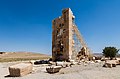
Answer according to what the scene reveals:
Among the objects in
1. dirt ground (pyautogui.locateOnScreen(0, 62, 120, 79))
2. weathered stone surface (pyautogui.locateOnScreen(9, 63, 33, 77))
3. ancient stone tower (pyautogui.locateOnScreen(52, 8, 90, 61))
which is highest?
ancient stone tower (pyautogui.locateOnScreen(52, 8, 90, 61))

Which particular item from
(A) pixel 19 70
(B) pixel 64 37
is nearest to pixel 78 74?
(A) pixel 19 70

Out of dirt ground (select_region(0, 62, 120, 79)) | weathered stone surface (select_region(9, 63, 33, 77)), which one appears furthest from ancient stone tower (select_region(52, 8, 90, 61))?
weathered stone surface (select_region(9, 63, 33, 77))

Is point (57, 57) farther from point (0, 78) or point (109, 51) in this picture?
point (0, 78)

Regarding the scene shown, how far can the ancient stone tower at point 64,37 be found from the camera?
31.2 meters

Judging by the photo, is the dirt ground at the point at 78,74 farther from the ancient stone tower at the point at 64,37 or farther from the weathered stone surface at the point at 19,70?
the ancient stone tower at the point at 64,37

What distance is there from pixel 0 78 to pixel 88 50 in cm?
2643

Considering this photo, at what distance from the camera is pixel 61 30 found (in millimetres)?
34094

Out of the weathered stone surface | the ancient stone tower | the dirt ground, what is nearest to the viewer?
the dirt ground

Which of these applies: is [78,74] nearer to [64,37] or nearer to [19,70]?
[19,70]

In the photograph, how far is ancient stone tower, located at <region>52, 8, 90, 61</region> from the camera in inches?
1230

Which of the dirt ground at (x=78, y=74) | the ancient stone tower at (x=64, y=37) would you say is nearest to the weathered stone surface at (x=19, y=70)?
the dirt ground at (x=78, y=74)

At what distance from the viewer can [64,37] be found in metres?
32.3

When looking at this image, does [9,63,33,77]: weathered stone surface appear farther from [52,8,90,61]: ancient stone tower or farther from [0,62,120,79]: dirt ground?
[52,8,90,61]: ancient stone tower

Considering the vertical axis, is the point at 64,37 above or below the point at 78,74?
above
